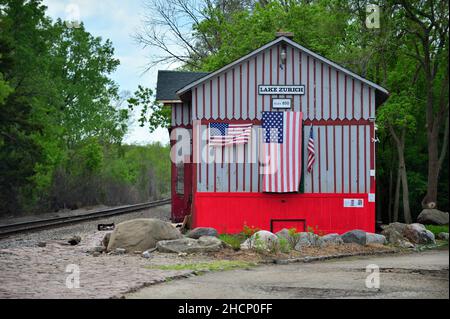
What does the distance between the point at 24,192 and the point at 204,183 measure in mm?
24753

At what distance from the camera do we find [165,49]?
166ft

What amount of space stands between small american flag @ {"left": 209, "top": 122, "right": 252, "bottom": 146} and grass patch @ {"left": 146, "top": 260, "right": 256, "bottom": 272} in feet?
25.6

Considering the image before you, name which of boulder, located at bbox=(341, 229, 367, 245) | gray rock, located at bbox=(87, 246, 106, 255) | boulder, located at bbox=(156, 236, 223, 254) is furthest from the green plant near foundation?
gray rock, located at bbox=(87, 246, 106, 255)

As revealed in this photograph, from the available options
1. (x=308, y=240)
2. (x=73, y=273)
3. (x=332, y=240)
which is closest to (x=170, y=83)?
(x=332, y=240)

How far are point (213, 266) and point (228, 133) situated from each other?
9.12 meters

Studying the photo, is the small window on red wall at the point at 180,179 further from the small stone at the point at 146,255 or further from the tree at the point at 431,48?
the small stone at the point at 146,255

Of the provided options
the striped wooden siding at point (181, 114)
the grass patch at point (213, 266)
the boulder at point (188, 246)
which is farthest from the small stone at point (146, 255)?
the striped wooden siding at point (181, 114)

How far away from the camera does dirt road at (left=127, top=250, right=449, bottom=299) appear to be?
36.1 feet

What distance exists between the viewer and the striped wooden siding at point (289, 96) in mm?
23750

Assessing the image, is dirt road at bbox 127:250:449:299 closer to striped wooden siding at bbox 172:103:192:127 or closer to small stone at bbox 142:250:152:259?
small stone at bbox 142:250:152:259

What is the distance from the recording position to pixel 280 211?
2377cm

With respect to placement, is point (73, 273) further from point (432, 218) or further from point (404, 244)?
point (432, 218)

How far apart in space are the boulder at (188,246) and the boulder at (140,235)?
0.41 meters

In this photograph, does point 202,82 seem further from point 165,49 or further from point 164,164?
point 164,164
